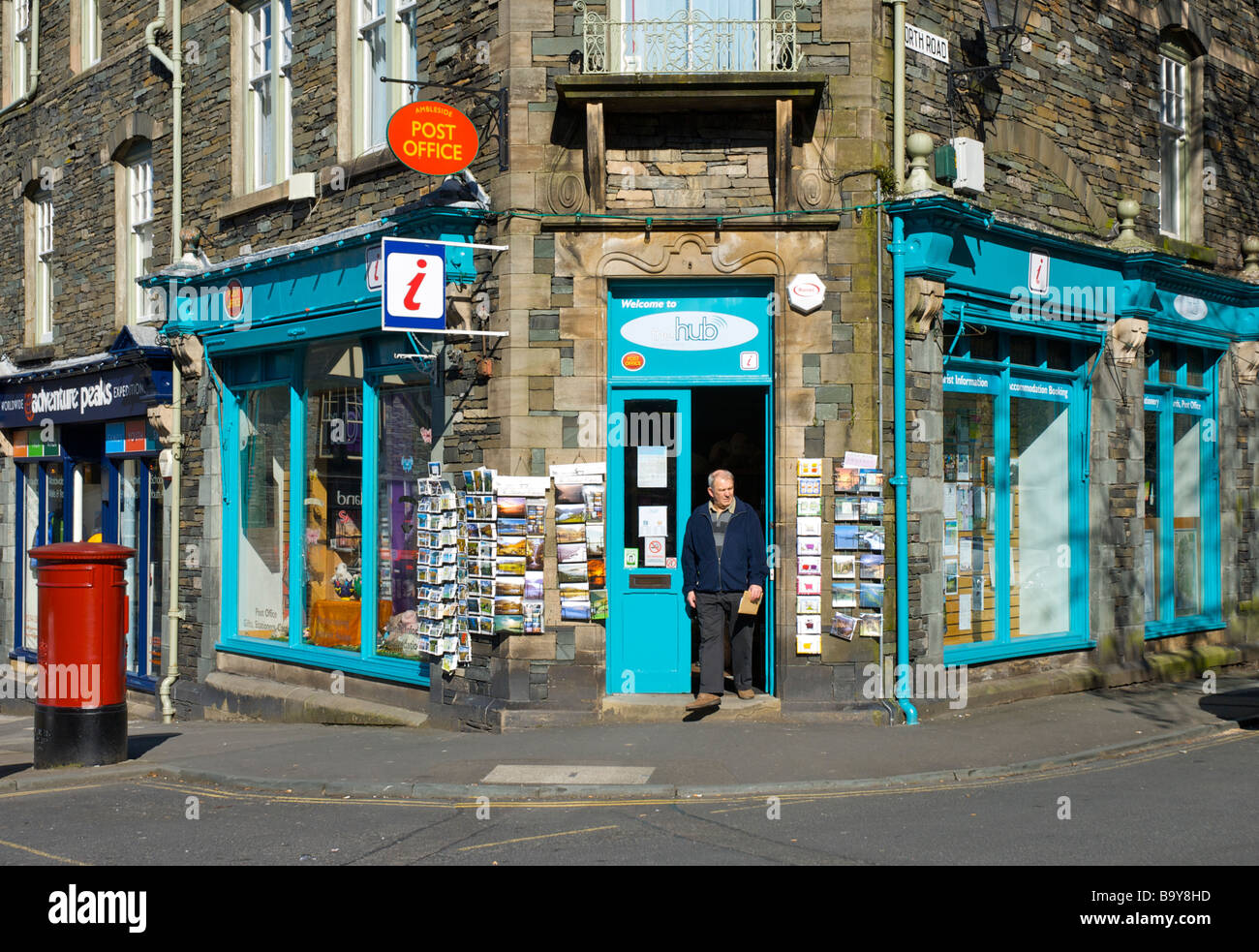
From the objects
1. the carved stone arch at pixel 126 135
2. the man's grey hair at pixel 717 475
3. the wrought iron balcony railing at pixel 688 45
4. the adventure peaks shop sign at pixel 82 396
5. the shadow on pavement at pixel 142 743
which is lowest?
the shadow on pavement at pixel 142 743

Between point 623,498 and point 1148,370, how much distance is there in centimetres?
678

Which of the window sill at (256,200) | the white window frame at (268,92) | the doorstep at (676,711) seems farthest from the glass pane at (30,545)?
the doorstep at (676,711)

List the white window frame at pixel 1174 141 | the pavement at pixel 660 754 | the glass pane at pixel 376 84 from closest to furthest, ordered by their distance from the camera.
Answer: the pavement at pixel 660 754 → the glass pane at pixel 376 84 → the white window frame at pixel 1174 141

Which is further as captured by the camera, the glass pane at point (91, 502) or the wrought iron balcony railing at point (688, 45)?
the glass pane at point (91, 502)

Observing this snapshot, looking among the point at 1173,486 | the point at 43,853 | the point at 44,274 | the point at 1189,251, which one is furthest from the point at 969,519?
the point at 44,274

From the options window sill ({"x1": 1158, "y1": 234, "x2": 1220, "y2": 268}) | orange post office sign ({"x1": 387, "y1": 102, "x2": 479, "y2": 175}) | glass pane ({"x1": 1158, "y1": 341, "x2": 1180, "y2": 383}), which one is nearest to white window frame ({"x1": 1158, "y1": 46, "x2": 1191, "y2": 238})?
window sill ({"x1": 1158, "y1": 234, "x2": 1220, "y2": 268})

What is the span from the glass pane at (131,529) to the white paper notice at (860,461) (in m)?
10.1

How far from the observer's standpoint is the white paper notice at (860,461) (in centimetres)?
1103

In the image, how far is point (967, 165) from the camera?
39.1 ft

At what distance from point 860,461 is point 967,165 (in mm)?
3041

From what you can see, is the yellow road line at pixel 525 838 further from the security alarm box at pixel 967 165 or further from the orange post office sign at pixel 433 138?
the security alarm box at pixel 967 165

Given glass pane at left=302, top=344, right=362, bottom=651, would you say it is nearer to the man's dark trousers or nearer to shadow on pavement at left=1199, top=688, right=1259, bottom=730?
the man's dark trousers

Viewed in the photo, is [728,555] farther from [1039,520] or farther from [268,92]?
[268,92]
